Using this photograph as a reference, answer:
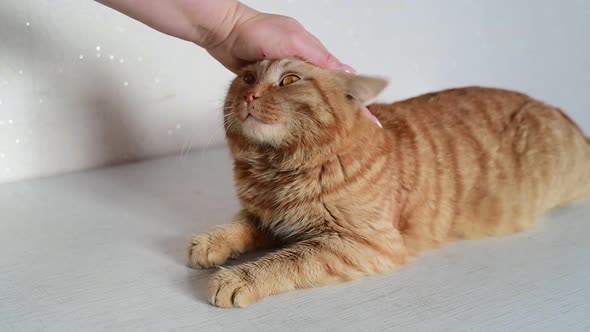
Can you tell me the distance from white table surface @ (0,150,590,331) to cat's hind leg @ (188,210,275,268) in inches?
1.6

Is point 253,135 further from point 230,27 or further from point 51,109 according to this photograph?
point 51,109

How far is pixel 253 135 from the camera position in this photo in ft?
4.70

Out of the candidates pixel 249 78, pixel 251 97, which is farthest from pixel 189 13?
pixel 251 97

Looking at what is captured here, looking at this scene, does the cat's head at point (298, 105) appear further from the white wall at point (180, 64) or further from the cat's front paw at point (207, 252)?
the white wall at point (180, 64)

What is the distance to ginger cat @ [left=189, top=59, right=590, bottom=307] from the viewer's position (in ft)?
4.66

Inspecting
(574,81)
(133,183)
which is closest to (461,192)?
(133,183)

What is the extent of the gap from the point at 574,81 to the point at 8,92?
2874mm

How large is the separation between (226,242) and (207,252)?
7cm

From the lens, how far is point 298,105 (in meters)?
1.42

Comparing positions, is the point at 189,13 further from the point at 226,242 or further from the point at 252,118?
the point at 226,242

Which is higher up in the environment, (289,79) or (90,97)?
(289,79)

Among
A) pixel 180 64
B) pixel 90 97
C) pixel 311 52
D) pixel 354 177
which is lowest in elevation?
pixel 90 97

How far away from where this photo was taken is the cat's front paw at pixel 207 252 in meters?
1.51

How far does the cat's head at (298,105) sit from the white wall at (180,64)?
2.13 feet
